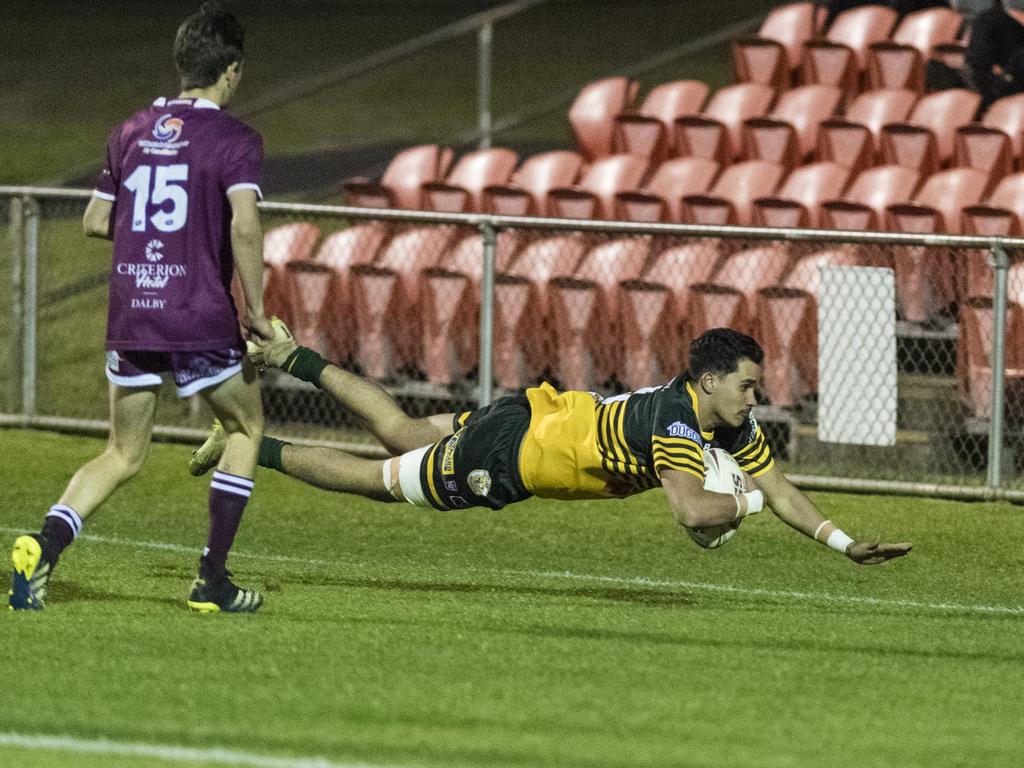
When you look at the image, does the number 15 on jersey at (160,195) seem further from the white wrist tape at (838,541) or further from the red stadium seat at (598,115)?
the red stadium seat at (598,115)

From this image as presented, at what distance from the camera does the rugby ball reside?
737 centimetres

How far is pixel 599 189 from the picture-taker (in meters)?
13.0

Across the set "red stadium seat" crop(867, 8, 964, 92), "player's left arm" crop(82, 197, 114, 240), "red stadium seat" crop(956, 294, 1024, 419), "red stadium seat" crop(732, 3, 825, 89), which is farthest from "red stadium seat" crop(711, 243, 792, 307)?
"player's left arm" crop(82, 197, 114, 240)

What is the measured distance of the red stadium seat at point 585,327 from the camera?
11656mm

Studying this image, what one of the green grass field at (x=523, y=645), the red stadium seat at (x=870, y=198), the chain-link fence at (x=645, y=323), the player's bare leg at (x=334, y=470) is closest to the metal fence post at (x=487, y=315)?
the chain-link fence at (x=645, y=323)

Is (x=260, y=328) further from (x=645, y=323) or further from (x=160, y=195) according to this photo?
(x=645, y=323)

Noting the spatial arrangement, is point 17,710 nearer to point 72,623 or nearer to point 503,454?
point 72,623

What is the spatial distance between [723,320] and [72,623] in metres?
5.25

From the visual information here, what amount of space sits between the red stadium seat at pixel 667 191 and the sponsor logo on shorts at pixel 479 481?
472cm

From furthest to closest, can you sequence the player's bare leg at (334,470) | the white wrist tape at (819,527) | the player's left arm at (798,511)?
the player's bare leg at (334,470), the white wrist tape at (819,527), the player's left arm at (798,511)

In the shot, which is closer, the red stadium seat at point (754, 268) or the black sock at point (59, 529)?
the black sock at point (59, 529)

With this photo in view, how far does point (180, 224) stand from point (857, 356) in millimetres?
4655

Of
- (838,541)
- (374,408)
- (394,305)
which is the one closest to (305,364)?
(374,408)

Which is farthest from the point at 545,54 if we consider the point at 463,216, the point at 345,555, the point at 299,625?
the point at 299,625
